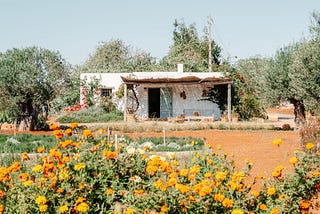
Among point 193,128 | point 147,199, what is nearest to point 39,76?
point 193,128

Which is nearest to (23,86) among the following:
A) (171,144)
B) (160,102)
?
(171,144)

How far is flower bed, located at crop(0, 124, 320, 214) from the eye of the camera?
437 centimetres

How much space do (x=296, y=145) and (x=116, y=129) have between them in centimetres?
912

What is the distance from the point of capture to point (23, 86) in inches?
815

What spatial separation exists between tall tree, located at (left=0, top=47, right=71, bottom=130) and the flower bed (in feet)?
53.3

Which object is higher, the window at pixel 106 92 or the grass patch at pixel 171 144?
the window at pixel 106 92

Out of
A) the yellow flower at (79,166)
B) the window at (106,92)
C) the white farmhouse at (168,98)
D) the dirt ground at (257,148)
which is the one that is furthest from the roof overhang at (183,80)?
the yellow flower at (79,166)

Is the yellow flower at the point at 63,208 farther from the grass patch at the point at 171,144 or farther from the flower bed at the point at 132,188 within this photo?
the grass patch at the point at 171,144

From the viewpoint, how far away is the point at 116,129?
21844mm

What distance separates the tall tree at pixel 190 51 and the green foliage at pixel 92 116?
8.83 m

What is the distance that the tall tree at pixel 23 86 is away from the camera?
2070 cm

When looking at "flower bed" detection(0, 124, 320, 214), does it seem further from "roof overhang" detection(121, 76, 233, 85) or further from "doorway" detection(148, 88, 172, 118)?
"doorway" detection(148, 88, 172, 118)

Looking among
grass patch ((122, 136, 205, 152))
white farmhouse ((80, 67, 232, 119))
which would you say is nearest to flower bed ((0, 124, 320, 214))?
grass patch ((122, 136, 205, 152))

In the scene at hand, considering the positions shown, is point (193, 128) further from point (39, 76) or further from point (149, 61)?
point (149, 61)
